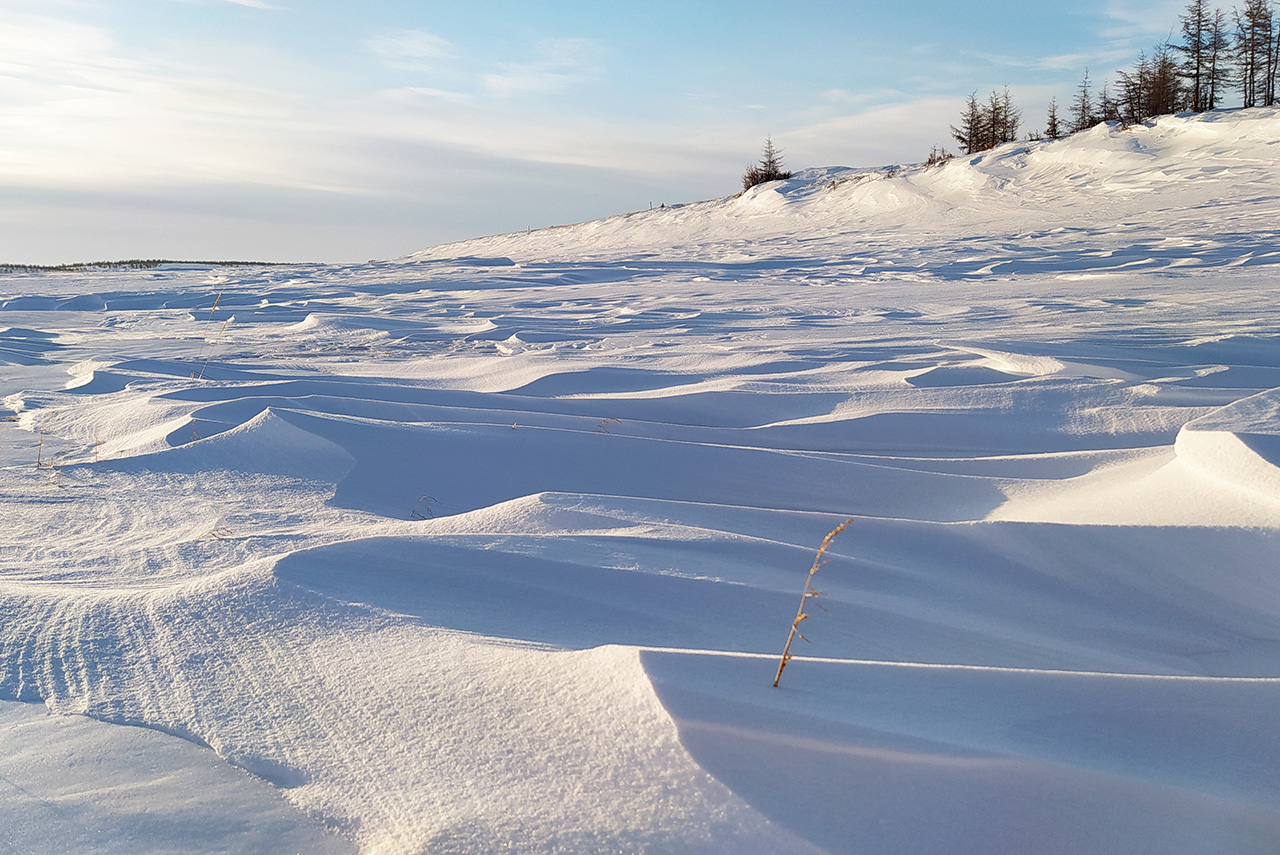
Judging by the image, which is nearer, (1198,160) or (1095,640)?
(1095,640)

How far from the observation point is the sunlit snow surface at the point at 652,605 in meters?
0.89

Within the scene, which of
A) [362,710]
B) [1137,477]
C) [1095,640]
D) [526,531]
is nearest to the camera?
[362,710]

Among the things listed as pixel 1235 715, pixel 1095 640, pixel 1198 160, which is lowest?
pixel 1095 640

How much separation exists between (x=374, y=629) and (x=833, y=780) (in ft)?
2.50

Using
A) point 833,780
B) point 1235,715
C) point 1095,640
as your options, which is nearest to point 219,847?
point 833,780

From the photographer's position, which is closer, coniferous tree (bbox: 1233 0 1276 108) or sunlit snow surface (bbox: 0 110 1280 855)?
sunlit snow surface (bbox: 0 110 1280 855)

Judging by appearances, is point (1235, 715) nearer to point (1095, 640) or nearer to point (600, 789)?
point (1095, 640)

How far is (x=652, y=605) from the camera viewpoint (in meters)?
1.45

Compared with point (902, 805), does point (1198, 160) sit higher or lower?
higher

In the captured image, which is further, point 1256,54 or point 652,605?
point 1256,54

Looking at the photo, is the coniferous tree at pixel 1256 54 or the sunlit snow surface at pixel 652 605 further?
the coniferous tree at pixel 1256 54

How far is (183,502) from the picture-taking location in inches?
→ 83.4

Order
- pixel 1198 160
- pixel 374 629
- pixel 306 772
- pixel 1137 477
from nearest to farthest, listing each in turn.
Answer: pixel 306 772, pixel 374 629, pixel 1137 477, pixel 1198 160

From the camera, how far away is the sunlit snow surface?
0.89m
